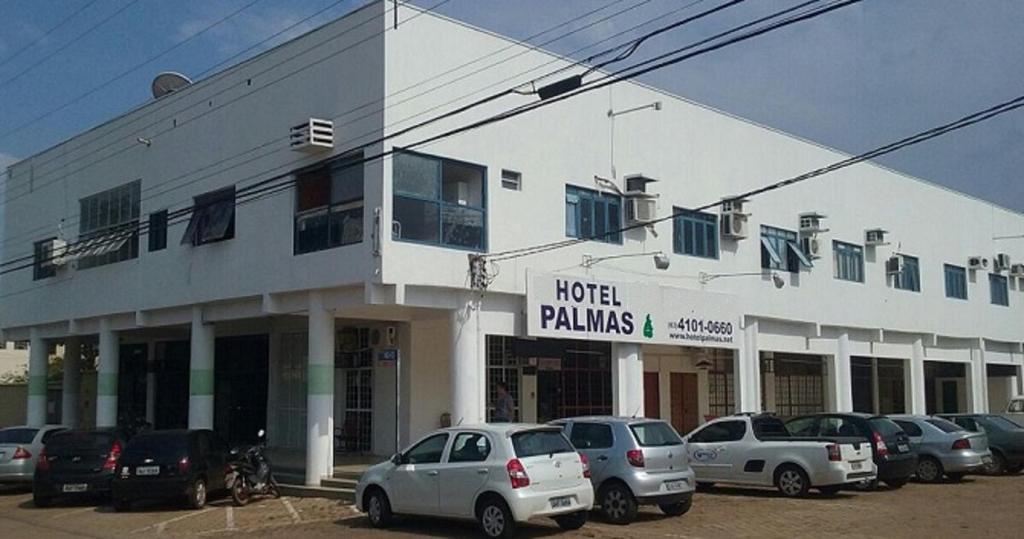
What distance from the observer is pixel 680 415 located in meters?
31.6

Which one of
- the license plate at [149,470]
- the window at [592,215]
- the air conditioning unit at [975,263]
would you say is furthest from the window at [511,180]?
the air conditioning unit at [975,263]

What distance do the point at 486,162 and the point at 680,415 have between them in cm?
1348

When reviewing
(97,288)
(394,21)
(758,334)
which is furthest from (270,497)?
(758,334)

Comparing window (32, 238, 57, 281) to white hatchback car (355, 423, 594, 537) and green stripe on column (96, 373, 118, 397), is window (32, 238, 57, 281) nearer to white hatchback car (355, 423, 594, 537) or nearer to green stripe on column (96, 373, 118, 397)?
green stripe on column (96, 373, 118, 397)

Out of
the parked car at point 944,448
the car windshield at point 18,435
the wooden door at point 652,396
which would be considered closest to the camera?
the parked car at point 944,448

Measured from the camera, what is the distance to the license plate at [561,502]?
Answer: 1368cm

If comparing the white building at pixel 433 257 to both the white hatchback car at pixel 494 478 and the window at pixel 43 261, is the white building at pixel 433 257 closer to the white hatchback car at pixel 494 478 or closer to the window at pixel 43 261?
the window at pixel 43 261

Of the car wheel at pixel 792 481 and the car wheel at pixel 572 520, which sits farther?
the car wheel at pixel 792 481

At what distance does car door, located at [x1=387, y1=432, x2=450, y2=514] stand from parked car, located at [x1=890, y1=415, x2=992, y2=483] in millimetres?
11389

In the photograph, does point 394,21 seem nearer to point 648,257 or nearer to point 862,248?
point 648,257

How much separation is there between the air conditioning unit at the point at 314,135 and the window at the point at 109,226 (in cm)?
880

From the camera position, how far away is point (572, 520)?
14539 mm

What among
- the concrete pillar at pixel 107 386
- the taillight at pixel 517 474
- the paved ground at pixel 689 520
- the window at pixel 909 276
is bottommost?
the paved ground at pixel 689 520

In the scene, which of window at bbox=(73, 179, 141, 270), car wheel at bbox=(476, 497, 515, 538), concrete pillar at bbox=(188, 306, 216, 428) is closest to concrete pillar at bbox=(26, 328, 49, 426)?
window at bbox=(73, 179, 141, 270)
